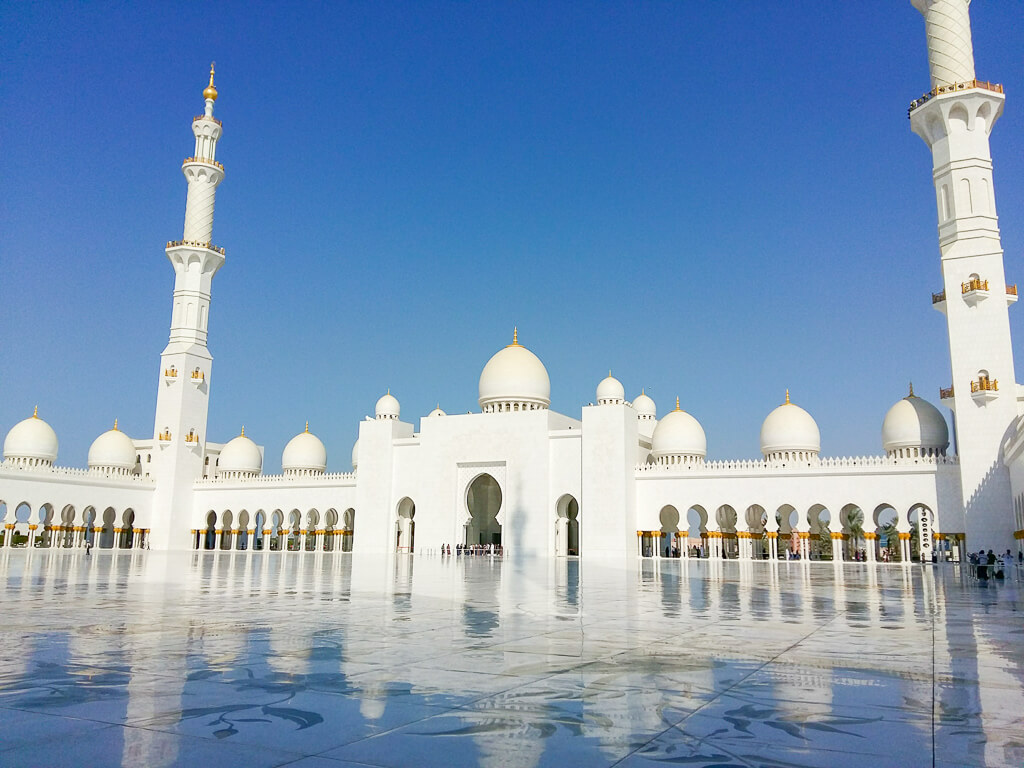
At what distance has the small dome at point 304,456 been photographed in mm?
37469

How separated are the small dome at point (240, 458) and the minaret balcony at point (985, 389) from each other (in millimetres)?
29873

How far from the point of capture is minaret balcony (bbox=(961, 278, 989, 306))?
853 inches

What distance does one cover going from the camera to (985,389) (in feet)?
70.0

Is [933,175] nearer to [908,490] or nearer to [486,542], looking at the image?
[908,490]

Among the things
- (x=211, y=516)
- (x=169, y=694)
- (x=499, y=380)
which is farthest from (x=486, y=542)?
(x=169, y=694)

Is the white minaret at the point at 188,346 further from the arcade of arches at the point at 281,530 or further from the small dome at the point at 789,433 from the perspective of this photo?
the small dome at the point at 789,433

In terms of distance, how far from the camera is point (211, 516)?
120 feet

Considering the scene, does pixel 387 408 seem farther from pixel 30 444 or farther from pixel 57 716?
pixel 57 716

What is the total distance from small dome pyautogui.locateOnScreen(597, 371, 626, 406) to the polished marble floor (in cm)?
2614

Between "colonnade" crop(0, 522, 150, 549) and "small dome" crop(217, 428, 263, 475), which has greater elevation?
"small dome" crop(217, 428, 263, 475)

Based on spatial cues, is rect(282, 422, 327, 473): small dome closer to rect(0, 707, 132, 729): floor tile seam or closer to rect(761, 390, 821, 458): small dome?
rect(761, 390, 821, 458): small dome

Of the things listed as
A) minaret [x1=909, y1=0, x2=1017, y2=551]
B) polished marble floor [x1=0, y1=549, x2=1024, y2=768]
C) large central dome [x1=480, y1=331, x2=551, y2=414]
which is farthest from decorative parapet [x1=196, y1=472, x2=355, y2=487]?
polished marble floor [x1=0, y1=549, x2=1024, y2=768]

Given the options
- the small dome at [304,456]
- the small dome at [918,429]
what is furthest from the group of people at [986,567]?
the small dome at [304,456]

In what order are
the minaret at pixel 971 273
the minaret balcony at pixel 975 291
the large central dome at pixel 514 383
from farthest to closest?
the large central dome at pixel 514 383
the minaret balcony at pixel 975 291
the minaret at pixel 971 273
